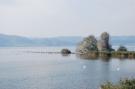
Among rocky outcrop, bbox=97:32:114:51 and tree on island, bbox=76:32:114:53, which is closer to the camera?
rocky outcrop, bbox=97:32:114:51

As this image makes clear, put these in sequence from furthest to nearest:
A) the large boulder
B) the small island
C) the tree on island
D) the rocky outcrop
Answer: the large boulder → the tree on island → the rocky outcrop → the small island

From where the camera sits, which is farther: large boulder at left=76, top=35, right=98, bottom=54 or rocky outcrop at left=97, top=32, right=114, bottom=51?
large boulder at left=76, top=35, right=98, bottom=54

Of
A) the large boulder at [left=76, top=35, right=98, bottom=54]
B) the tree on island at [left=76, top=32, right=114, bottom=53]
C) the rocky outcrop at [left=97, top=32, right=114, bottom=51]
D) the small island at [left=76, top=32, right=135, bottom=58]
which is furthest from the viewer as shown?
the large boulder at [left=76, top=35, right=98, bottom=54]

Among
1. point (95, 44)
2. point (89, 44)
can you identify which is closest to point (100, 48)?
point (95, 44)

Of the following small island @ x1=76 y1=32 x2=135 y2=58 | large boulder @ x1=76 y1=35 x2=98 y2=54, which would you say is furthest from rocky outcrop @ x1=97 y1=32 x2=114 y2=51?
large boulder @ x1=76 y1=35 x2=98 y2=54

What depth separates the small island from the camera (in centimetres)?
14179

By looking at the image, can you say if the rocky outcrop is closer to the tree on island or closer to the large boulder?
the tree on island

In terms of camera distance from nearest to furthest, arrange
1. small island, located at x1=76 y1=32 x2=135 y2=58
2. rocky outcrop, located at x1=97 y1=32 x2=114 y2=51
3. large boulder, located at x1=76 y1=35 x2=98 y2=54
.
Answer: small island, located at x1=76 y1=32 x2=135 y2=58 → rocky outcrop, located at x1=97 y1=32 x2=114 y2=51 → large boulder, located at x1=76 y1=35 x2=98 y2=54

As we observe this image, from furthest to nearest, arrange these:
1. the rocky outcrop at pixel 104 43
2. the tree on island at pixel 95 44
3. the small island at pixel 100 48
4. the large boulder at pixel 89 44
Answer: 1. the large boulder at pixel 89 44
2. the tree on island at pixel 95 44
3. the rocky outcrop at pixel 104 43
4. the small island at pixel 100 48

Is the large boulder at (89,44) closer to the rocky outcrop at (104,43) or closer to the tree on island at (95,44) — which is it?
the tree on island at (95,44)

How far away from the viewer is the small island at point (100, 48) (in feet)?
465

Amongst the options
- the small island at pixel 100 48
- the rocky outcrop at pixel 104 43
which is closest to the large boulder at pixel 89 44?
the small island at pixel 100 48

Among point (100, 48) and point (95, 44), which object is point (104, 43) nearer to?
point (100, 48)

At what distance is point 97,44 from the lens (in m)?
152
